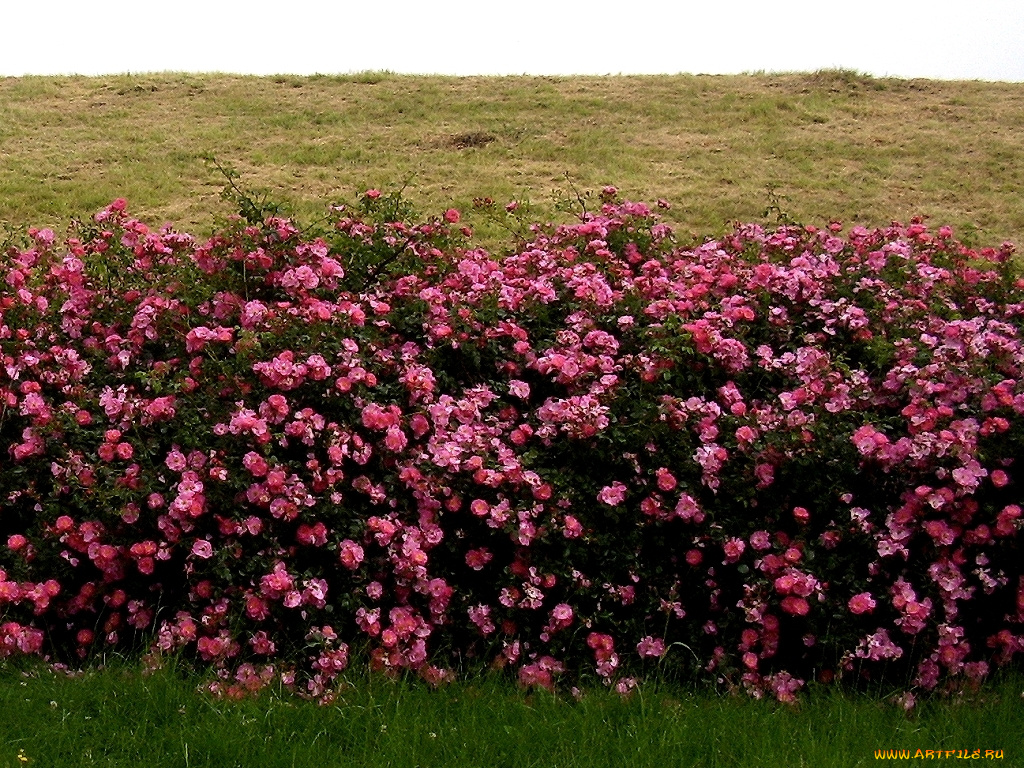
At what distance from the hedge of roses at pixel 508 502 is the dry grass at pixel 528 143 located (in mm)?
5454

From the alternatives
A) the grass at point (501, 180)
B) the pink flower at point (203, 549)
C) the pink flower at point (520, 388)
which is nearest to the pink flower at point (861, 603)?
the grass at point (501, 180)

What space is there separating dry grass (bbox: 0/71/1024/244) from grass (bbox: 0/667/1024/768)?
6373 millimetres

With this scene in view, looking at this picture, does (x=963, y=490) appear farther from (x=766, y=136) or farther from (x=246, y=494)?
(x=766, y=136)

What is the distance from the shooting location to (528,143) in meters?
11.5

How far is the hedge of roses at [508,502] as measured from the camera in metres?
3.23

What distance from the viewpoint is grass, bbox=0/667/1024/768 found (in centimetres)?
269

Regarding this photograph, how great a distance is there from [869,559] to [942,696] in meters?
0.44

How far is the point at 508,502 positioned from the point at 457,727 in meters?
0.73

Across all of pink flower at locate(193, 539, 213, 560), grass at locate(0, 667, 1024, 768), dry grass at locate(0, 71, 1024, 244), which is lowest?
grass at locate(0, 667, 1024, 768)

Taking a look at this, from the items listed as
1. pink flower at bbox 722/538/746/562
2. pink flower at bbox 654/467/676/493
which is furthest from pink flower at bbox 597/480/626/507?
pink flower at bbox 722/538/746/562

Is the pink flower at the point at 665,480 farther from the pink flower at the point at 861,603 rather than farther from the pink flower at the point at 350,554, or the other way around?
the pink flower at the point at 350,554

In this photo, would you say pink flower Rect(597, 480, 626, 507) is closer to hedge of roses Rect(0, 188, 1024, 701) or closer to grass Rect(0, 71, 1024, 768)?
hedge of roses Rect(0, 188, 1024, 701)

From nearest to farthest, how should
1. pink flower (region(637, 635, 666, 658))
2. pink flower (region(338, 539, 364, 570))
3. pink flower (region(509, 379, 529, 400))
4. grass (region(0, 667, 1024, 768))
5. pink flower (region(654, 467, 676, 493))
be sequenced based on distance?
grass (region(0, 667, 1024, 768)), pink flower (region(338, 539, 364, 570)), pink flower (region(637, 635, 666, 658)), pink flower (region(654, 467, 676, 493)), pink flower (region(509, 379, 529, 400))

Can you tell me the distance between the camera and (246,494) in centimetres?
327
